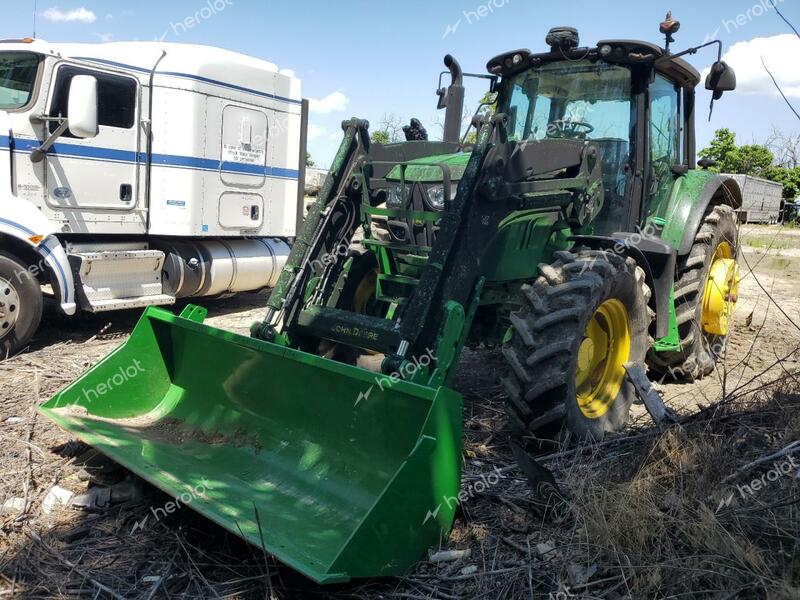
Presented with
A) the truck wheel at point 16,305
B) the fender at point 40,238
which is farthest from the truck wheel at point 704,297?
the truck wheel at point 16,305

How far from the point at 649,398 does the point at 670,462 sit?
0.68 m

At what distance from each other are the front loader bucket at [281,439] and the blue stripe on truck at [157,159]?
324cm

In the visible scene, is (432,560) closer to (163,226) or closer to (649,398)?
(649,398)

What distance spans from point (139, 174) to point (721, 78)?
561cm

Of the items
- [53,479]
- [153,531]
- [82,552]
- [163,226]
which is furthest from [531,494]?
[163,226]

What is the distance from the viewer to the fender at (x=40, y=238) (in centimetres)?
638

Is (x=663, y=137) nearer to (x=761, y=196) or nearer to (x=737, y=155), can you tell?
(x=761, y=196)

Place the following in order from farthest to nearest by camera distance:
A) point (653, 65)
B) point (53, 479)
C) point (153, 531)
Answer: point (653, 65) < point (53, 479) < point (153, 531)

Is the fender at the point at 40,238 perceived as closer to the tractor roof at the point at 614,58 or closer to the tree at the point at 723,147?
the tractor roof at the point at 614,58

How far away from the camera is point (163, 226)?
7688 millimetres

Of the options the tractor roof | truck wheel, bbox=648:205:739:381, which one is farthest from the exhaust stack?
truck wheel, bbox=648:205:739:381

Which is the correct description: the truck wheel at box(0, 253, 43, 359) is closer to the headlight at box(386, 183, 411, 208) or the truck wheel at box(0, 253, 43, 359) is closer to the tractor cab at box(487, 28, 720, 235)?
the headlight at box(386, 183, 411, 208)

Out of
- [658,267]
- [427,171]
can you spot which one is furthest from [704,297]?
[427,171]

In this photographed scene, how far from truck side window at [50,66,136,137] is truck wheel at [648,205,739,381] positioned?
5.60 m
